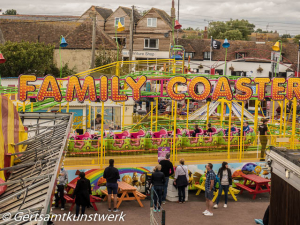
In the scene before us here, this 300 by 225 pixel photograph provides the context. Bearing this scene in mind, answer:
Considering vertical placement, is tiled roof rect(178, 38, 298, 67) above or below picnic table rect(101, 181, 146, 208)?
above

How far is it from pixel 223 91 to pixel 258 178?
3.45 m

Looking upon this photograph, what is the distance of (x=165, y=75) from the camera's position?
717 inches

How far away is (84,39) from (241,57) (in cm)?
2267

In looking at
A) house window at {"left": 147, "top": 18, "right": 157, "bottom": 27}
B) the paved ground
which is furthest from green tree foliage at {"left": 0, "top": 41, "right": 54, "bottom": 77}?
the paved ground

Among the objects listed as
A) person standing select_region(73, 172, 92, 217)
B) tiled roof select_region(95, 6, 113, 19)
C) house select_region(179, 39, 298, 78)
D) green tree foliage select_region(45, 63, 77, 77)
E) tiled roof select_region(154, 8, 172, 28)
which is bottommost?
person standing select_region(73, 172, 92, 217)

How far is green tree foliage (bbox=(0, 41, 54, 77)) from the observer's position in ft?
122

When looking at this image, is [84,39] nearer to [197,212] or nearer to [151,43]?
[151,43]

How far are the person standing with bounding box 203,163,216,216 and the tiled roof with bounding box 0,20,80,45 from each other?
37.1 m

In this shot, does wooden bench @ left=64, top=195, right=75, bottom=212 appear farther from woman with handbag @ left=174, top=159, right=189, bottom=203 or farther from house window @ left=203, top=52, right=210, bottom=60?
house window @ left=203, top=52, right=210, bottom=60

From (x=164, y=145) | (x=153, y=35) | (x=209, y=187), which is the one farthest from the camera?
(x=153, y=35)

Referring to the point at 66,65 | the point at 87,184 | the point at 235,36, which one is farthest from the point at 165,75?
the point at 235,36

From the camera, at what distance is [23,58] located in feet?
123

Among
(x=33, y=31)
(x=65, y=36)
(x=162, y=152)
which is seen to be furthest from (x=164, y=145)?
(x=33, y=31)

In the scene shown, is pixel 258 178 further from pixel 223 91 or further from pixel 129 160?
pixel 129 160
